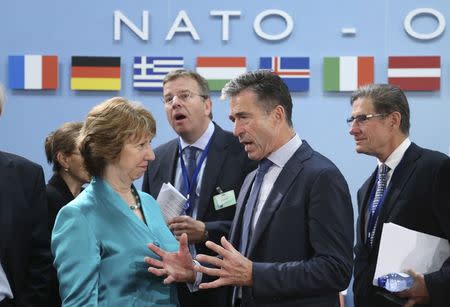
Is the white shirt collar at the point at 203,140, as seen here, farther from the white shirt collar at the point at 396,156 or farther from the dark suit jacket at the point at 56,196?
the white shirt collar at the point at 396,156

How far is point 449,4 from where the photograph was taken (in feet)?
17.0

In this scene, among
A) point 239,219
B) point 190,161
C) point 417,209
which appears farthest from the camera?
point 190,161

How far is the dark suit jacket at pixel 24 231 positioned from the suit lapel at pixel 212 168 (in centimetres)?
88

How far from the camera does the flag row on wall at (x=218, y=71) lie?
516 centimetres

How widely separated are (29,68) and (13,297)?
286cm

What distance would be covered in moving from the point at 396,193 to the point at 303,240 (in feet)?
2.65

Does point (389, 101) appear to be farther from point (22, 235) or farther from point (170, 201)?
point (22, 235)

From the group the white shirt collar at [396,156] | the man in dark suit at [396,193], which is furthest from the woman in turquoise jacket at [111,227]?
the white shirt collar at [396,156]

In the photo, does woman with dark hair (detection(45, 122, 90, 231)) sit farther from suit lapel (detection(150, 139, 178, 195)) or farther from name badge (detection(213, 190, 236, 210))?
name badge (detection(213, 190, 236, 210))

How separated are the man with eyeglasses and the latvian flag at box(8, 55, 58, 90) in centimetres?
170

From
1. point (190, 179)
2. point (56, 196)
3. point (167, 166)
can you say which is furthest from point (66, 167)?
point (190, 179)

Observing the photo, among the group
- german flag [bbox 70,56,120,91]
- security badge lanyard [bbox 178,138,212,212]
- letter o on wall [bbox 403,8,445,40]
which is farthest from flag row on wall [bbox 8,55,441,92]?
security badge lanyard [bbox 178,138,212,212]

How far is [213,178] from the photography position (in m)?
3.71

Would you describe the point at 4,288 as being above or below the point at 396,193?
below
